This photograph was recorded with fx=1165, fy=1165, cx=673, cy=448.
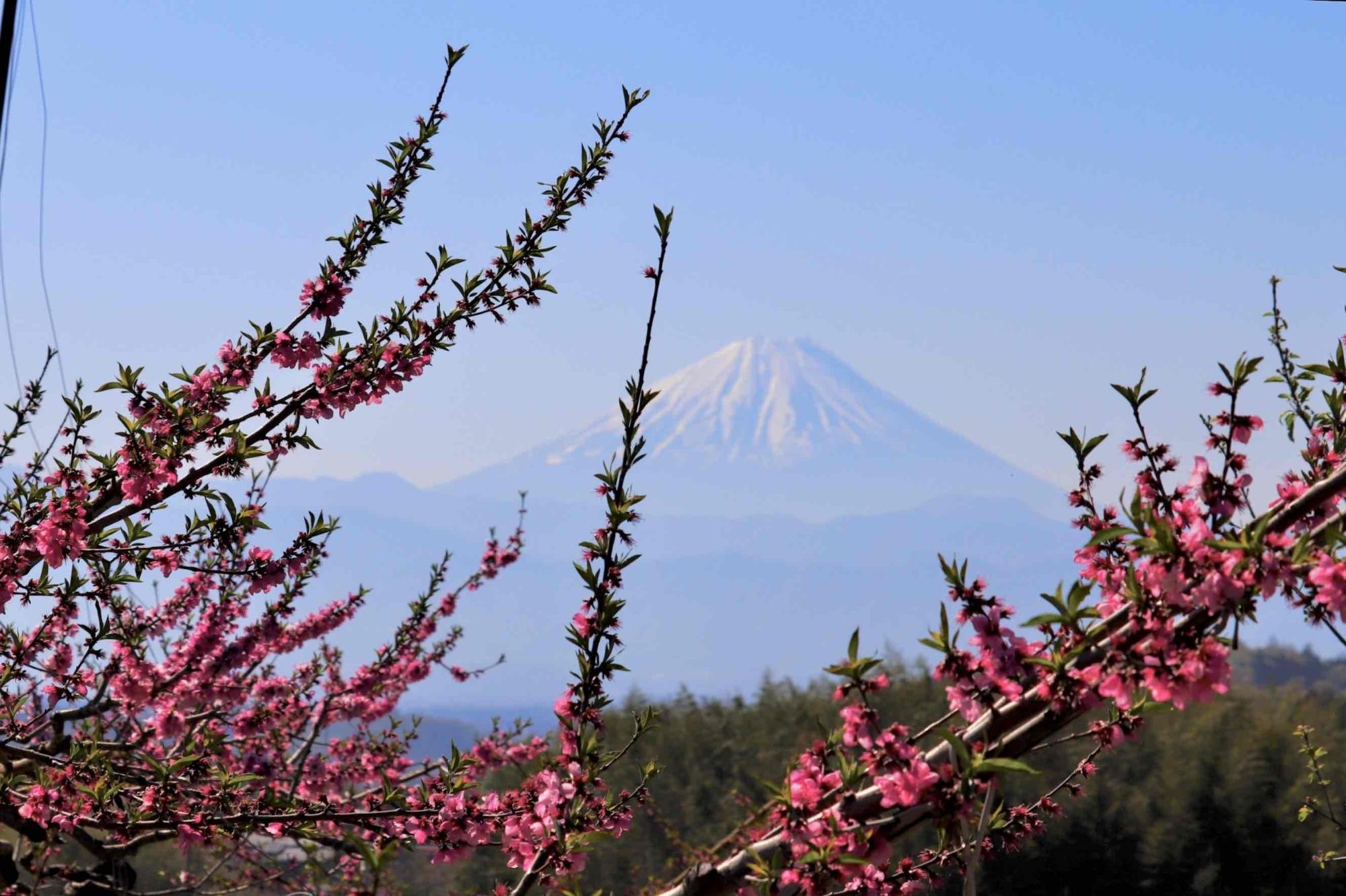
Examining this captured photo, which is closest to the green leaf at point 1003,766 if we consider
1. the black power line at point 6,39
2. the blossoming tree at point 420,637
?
the blossoming tree at point 420,637

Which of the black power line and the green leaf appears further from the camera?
the black power line

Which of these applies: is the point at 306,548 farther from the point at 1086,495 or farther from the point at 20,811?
the point at 1086,495

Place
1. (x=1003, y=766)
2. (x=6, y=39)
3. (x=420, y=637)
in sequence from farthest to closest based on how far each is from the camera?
(x=420, y=637) → (x=6, y=39) → (x=1003, y=766)

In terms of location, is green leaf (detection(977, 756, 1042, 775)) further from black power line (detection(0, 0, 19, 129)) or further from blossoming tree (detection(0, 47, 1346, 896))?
black power line (detection(0, 0, 19, 129))

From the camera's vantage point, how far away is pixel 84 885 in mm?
5141

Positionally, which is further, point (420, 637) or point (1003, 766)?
point (420, 637)

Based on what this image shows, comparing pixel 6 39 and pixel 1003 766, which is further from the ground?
pixel 6 39

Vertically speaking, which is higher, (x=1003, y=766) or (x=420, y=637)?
(x=420, y=637)

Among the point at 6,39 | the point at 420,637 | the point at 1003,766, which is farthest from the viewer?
the point at 420,637

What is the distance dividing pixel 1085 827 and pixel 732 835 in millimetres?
13706

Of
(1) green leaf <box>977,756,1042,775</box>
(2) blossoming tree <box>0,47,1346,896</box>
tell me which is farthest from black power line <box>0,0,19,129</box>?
(1) green leaf <box>977,756,1042,775</box>

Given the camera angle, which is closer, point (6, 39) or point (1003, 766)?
point (1003, 766)

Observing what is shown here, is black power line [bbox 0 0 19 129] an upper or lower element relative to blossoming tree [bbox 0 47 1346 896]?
upper

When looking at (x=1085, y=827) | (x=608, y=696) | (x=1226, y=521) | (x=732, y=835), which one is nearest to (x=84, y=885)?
(x=608, y=696)
